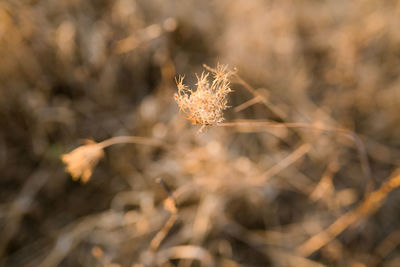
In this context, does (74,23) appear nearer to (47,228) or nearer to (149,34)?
(149,34)

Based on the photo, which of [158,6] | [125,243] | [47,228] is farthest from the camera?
[158,6]

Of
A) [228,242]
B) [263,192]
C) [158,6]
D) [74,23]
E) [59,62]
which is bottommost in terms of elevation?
[228,242]

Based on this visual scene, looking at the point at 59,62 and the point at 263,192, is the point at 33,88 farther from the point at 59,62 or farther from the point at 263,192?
the point at 263,192

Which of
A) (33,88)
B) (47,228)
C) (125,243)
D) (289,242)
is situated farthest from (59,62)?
(289,242)

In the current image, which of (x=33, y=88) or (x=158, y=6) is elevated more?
(x=158, y=6)

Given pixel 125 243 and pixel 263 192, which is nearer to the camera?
pixel 125 243

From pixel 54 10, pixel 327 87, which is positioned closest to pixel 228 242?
pixel 327 87

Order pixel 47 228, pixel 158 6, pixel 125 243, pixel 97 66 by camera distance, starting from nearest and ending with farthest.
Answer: pixel 125 243 < pixel 47 228 < pixel 97 66 < pixel 158 6
